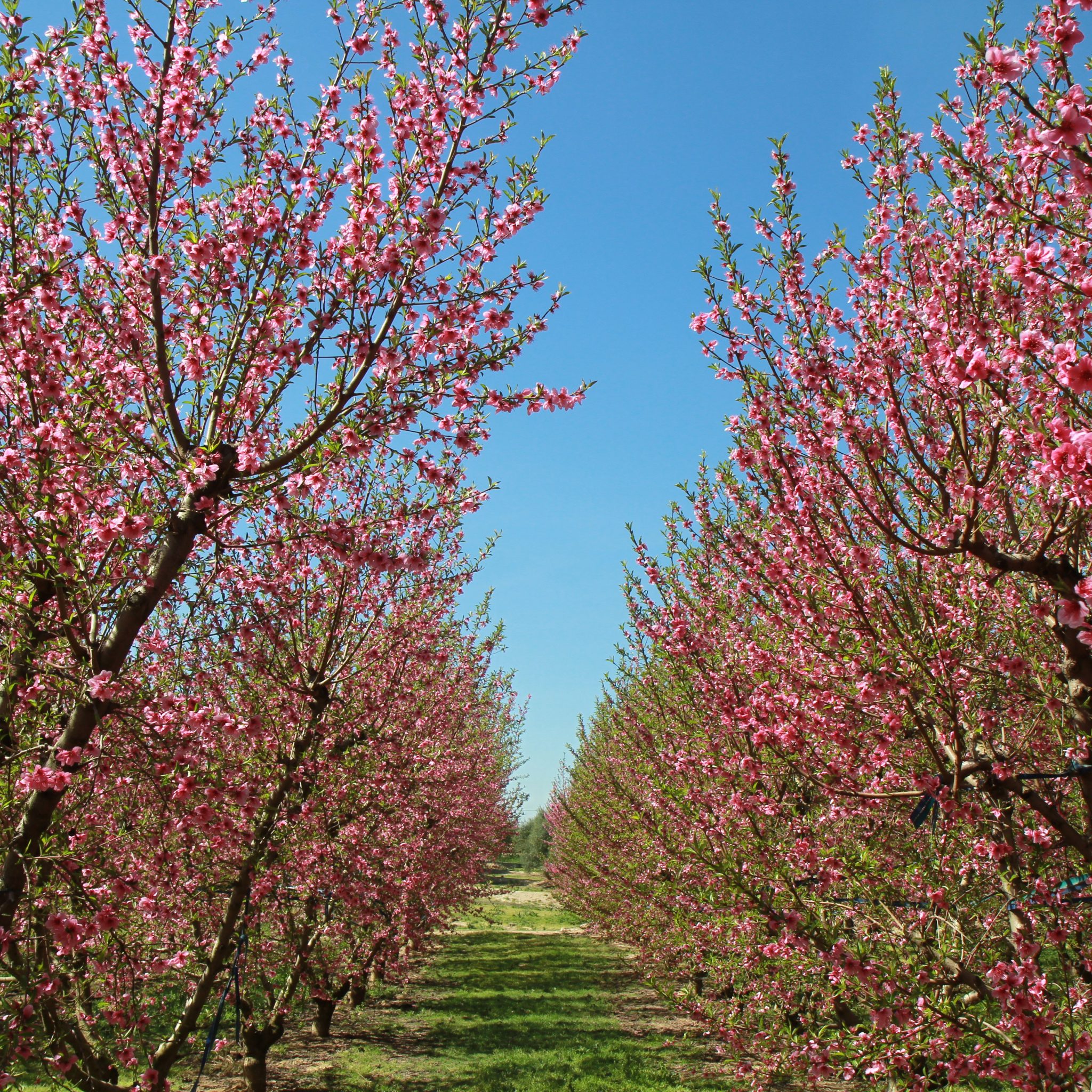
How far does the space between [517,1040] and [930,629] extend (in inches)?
475

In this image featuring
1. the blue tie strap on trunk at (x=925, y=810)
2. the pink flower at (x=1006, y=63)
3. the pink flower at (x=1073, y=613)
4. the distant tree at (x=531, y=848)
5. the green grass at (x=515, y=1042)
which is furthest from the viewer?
the distant tree at (x=531, y=848)

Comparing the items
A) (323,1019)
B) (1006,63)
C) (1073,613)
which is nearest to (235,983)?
(1073,613)

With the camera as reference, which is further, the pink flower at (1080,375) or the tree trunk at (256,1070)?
the tree trunk at (256,1070)

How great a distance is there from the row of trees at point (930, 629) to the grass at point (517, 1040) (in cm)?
545

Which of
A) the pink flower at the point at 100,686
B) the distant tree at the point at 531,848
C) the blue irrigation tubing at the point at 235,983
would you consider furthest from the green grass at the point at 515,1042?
the distant tree at the point at 531,848

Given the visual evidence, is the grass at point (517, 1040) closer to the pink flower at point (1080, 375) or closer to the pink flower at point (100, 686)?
the pink flower at point (100, 686)

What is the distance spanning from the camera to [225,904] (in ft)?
22.2

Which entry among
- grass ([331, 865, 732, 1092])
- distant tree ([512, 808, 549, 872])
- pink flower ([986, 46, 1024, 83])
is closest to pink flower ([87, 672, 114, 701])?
pink flower ([986, 46, 1024, 83])

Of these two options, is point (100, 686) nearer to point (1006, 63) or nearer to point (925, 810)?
point (925, 810)

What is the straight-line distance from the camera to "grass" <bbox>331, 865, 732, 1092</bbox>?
1011 centimetres

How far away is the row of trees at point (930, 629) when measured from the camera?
3.43 m

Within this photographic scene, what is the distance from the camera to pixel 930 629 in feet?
13.2

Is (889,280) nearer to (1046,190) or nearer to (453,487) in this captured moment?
(1046,190)

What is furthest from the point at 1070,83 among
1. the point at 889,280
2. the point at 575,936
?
the point at 575,936
